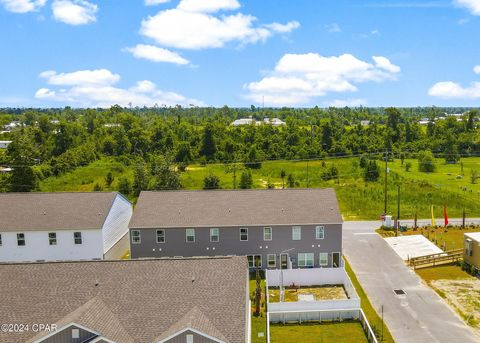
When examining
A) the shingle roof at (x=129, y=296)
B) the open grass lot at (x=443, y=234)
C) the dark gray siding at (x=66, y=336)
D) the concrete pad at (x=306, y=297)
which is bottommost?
the concrete pad at (x=306, y=297)

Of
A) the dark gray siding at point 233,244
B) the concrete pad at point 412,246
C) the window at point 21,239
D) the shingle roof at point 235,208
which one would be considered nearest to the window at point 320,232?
the dark gray siding at point 233,244

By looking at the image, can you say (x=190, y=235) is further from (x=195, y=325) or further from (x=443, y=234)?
(x=443, y=234)

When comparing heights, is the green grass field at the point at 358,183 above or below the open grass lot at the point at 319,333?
above

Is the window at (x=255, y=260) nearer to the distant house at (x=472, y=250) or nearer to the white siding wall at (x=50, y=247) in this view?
the white siding wall at (x=50, y=247)

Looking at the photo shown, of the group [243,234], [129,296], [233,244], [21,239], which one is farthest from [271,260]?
[21,239]

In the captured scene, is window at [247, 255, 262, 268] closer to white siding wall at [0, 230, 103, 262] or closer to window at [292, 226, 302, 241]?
window at [292, 226, 302, 241]
